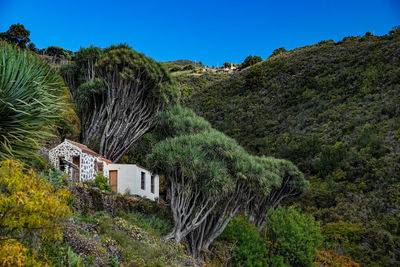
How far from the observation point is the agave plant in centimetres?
774

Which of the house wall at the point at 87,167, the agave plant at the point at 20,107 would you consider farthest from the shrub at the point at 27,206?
the house wall at the point at 87,167

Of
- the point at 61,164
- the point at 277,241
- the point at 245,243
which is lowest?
the point at 277,241

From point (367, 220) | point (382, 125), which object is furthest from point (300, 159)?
point (367, 220)

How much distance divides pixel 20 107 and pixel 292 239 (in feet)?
46.1

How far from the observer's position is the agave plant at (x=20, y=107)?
7.74 m

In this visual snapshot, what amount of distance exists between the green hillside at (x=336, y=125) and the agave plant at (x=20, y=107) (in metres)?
17.2

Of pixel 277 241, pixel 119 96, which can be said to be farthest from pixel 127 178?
pixel 277 241

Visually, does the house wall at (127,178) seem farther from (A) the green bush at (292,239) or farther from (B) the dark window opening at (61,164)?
(A) the green bush at (292,239)

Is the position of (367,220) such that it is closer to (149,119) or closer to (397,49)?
(149,119)

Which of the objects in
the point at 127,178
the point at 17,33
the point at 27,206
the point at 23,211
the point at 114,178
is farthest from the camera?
the point at 17,33

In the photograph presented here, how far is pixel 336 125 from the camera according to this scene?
3350 centimetres

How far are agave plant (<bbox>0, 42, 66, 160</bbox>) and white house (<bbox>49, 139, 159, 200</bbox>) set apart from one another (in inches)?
350

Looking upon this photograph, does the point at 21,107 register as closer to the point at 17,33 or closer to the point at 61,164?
the point at 61,164

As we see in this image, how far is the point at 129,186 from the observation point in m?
20.9
